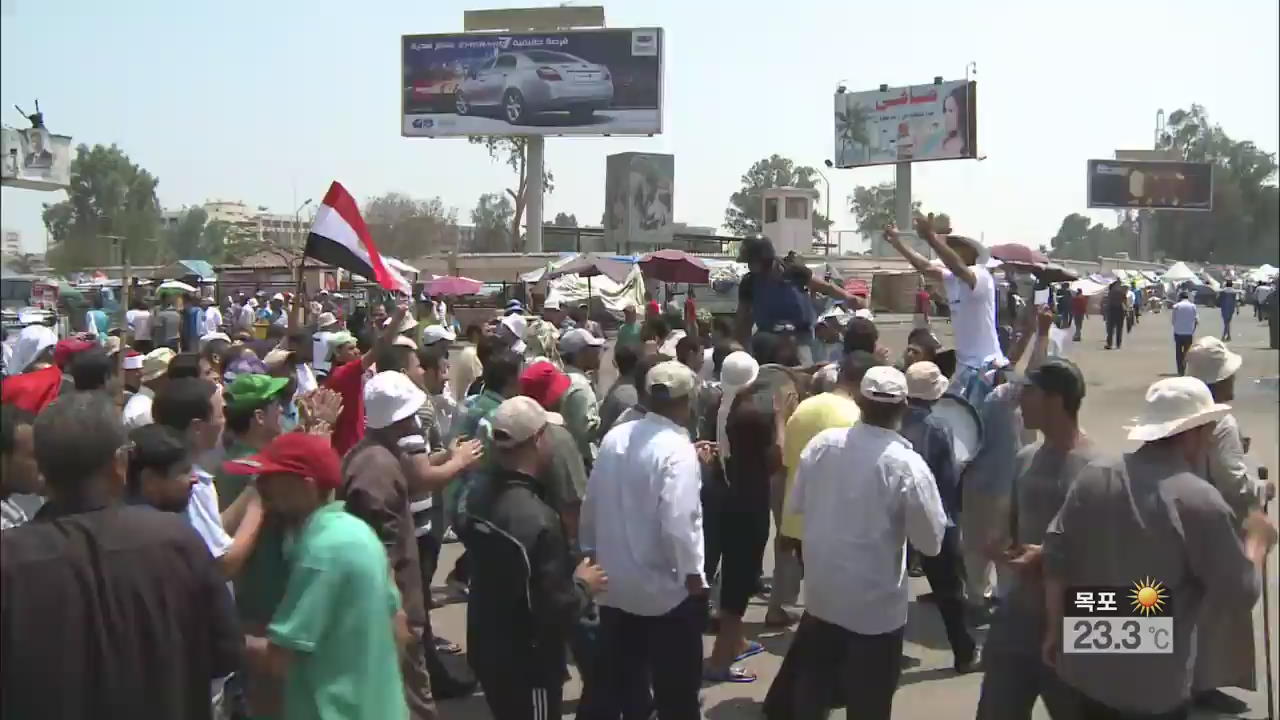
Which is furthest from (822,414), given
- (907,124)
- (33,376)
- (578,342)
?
(907,124)

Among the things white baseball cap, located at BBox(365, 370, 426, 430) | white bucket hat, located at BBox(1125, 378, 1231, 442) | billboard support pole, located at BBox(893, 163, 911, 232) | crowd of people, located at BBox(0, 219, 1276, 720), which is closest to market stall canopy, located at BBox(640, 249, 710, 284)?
crowd of people, located at BBox(0, 219, 1276, 720)

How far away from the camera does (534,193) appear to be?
2181 inches

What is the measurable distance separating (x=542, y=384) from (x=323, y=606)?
3.12 metres

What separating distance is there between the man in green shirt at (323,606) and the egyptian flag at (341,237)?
302cm

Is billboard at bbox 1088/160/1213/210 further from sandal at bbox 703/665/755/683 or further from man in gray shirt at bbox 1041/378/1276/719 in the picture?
man in gray shirt at bbox 1041/378/1276/719

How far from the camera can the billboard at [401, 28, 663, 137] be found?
49.3 meters

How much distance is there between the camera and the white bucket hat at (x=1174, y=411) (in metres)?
3.35

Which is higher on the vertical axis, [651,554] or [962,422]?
[962,422]

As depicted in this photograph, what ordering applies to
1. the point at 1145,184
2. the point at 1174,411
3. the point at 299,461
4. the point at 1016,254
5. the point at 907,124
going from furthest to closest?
the point at 1145,184 → the point at 907,124 → the point at 1016,254 → the point at 1174,411 → the point at 299,461

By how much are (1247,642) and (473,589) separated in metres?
2.88

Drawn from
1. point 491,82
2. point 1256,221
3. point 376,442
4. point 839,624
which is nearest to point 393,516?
point 376,442

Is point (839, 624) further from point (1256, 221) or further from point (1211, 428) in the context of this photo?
point (1256, 221)

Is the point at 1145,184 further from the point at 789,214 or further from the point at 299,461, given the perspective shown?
the point at 299,461

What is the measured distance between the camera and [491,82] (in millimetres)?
50875
